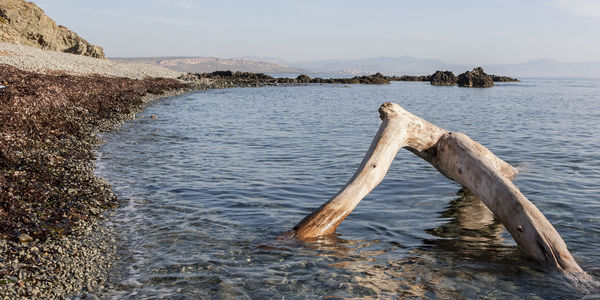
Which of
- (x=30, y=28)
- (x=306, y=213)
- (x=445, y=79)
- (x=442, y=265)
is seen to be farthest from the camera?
(x=445, y=79)

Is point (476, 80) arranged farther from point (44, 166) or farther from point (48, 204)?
point (48, 204)

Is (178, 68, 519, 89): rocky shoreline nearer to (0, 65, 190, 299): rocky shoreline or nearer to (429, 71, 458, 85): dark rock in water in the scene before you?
(429, 71, 458, 85): dark rock in water

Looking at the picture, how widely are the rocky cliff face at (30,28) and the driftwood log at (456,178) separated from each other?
152ft

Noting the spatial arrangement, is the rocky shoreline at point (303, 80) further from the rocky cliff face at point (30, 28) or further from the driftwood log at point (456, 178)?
the driftwood log at point (456, 178)

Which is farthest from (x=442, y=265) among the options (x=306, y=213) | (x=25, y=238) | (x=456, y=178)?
(x=25, y=238)

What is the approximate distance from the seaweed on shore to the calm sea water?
63cm

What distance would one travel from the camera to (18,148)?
9516mm

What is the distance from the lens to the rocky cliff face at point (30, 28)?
46391 millimetres

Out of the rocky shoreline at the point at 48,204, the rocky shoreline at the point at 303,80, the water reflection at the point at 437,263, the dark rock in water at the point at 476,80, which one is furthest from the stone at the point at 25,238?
the dark rock in water at the point at 476,80

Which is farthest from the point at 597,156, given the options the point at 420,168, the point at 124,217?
the point at 124,217

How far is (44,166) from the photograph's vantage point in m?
8.73

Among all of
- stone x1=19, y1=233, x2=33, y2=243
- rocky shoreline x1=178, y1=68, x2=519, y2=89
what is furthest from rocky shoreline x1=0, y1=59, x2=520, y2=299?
rocky shoreline x1=178, y1=68, x2=519, y2=89

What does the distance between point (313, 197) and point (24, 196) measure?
5.10 meters

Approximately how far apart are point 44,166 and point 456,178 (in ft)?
25.4
